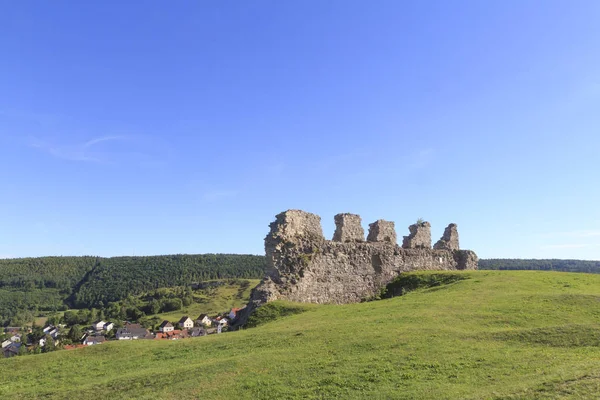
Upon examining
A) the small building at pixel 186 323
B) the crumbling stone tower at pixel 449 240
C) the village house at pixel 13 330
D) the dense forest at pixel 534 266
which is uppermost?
the crumbling stone tower at pixel 449 240

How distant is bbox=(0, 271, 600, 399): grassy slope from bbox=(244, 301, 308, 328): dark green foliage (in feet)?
9.58

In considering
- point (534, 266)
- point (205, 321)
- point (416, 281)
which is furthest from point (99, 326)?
point (534, 266)

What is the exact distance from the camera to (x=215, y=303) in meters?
151

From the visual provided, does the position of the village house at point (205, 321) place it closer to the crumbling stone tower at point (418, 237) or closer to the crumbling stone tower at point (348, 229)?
the crumbling stone tower at point (418, 237)

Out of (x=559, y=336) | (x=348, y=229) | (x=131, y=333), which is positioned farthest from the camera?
(x=131, y=333)

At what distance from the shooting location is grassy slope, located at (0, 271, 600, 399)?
32.8ft

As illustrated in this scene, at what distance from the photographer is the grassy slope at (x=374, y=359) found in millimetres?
9984

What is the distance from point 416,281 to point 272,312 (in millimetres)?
10830

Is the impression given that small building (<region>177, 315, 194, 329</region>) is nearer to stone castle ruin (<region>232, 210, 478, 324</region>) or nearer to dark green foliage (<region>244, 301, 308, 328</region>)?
stone castle ruin (<region>232, 210, 478, 324</region>)

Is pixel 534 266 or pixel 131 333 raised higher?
pixel 534 266

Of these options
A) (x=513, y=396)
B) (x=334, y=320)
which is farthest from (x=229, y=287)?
(x=513, y=396)

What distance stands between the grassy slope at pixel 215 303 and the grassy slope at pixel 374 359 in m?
124

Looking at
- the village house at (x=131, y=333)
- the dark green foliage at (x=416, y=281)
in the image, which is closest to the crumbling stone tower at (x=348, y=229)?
the dark green foliage at (x=416, y=281)

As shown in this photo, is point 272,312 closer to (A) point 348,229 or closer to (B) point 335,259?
(B) point 335,259
